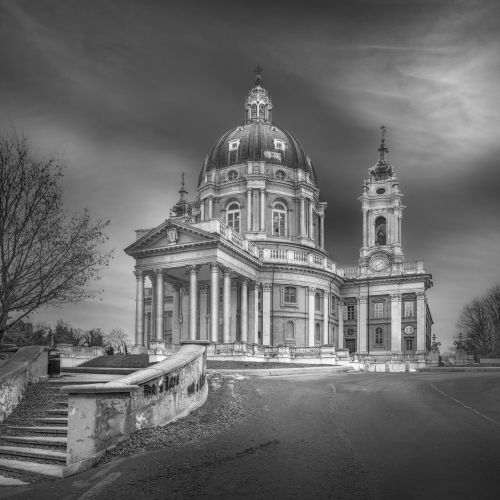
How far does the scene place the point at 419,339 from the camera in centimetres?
6762

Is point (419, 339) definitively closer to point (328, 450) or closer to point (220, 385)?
point (220, 385)

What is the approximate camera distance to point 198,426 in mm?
14703

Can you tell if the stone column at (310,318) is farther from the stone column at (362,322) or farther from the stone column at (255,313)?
the stone column at (362,322)

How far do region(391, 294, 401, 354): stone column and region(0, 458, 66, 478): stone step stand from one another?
5968cm

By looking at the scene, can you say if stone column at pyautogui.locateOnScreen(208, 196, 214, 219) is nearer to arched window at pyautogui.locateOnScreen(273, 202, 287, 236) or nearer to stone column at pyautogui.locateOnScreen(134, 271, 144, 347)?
arched window at pyautogui.locateOnScreen(273, 202, 287, 236)

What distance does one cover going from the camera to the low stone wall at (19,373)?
16.0 metres

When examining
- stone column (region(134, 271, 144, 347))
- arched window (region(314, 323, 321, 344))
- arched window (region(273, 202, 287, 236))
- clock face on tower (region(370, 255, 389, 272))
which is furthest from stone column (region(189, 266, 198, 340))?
clock face on tower (region(370, 255, 389, 272))

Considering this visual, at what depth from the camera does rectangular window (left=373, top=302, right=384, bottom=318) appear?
71125 millimetres

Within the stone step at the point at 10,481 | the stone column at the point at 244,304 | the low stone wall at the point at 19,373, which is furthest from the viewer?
the stone column at the point at 244,304

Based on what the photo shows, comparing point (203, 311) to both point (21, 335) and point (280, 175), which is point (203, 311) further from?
point (280, 175)

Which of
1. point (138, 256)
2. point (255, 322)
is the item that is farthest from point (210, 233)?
point (255, 322)

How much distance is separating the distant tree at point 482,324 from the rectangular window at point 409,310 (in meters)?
18.9

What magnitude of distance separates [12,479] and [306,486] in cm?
572

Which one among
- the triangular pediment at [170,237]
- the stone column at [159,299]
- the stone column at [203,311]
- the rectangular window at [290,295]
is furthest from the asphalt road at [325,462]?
the rectangular window at [290,295]
